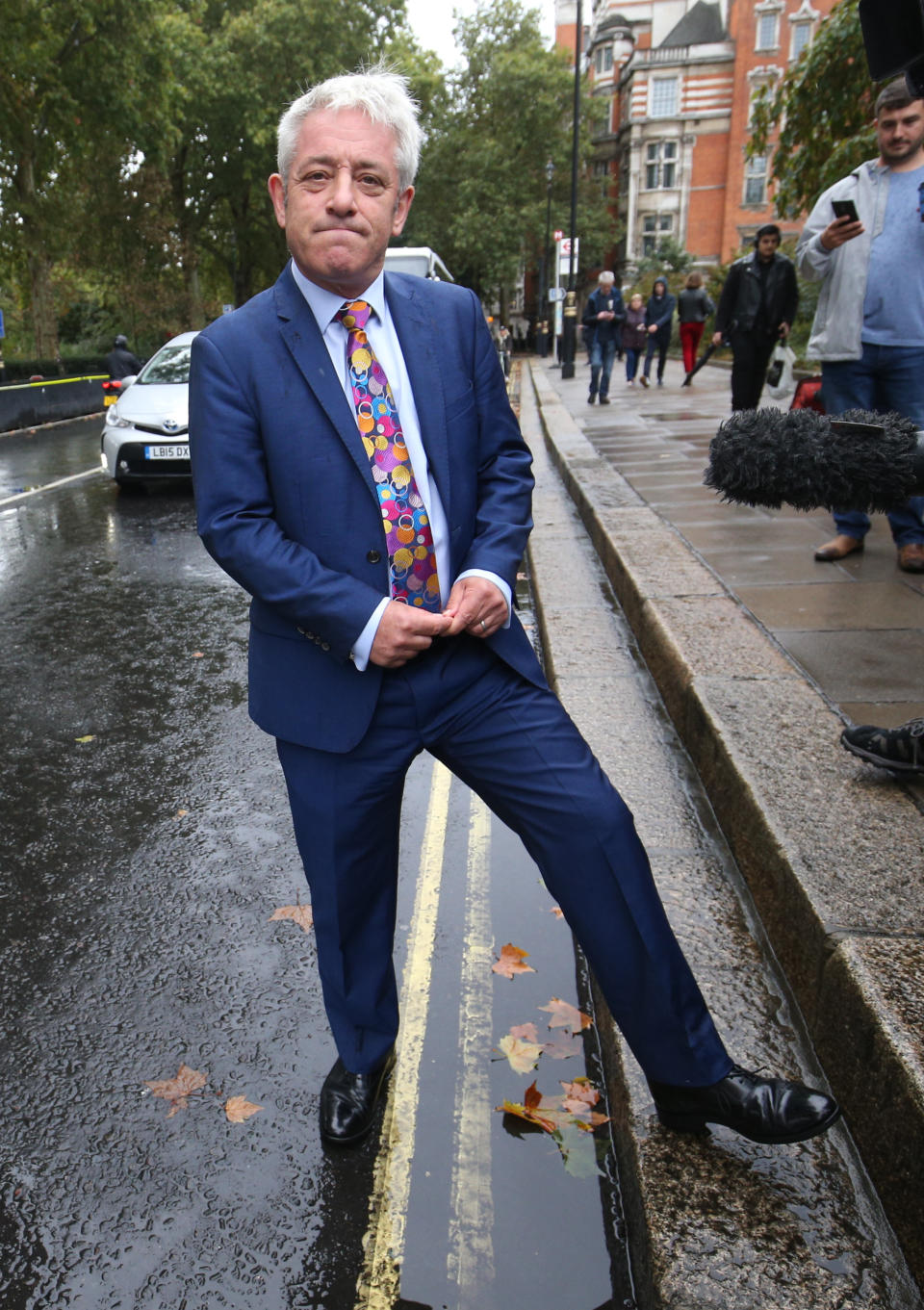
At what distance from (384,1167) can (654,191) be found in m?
68.7

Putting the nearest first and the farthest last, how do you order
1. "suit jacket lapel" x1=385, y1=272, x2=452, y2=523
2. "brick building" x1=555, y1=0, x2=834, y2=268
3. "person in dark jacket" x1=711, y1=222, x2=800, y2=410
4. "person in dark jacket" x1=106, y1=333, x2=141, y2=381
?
"suit jacket lapel" x1=385, y1=272, x2=452, y2=523 → "person in dark jacket" x1=711, y1=222, x2=800, y2=410 → "person in dark jacket" x1=106, y1=333, x2=141, y2=381 → "brick building" x1=555, y1=0, x2=834, y2=268

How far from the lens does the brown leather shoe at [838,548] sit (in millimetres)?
5840

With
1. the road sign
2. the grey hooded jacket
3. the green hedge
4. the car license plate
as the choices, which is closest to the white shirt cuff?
the grey hooded jacket

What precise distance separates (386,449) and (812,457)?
29.8 inches

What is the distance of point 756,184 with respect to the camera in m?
60.1

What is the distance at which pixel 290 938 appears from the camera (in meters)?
3.09

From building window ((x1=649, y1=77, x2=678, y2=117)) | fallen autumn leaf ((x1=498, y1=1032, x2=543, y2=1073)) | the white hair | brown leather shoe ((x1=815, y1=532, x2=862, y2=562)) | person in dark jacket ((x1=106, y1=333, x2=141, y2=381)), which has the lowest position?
fallen autumn leaf ((x1=498, y1=1032, x2=543, y2=1073))

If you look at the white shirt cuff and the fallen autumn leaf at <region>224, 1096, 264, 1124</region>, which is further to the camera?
the fallen autumn leaf at <region>224, 1096, 264, 1124</region>

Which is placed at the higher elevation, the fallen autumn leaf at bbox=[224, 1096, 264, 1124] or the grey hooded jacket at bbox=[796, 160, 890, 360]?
Answer: the grey hooded jacket at bbox=[796, 160, 890, 360]

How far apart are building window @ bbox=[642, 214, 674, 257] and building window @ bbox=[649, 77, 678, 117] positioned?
18.5 feet

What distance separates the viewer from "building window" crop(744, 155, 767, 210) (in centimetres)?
5931

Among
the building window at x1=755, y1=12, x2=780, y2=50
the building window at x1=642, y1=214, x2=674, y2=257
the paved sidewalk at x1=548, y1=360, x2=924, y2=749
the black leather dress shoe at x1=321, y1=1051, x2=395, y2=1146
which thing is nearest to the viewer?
the black leather dress shoe at x1=321, y1=1051, x2=395, y2=1146

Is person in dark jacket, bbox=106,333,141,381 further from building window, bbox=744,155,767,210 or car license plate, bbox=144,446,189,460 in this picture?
building window, bbox=744,155,767,210

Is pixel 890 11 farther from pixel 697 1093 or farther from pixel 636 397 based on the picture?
pixel 636 397
